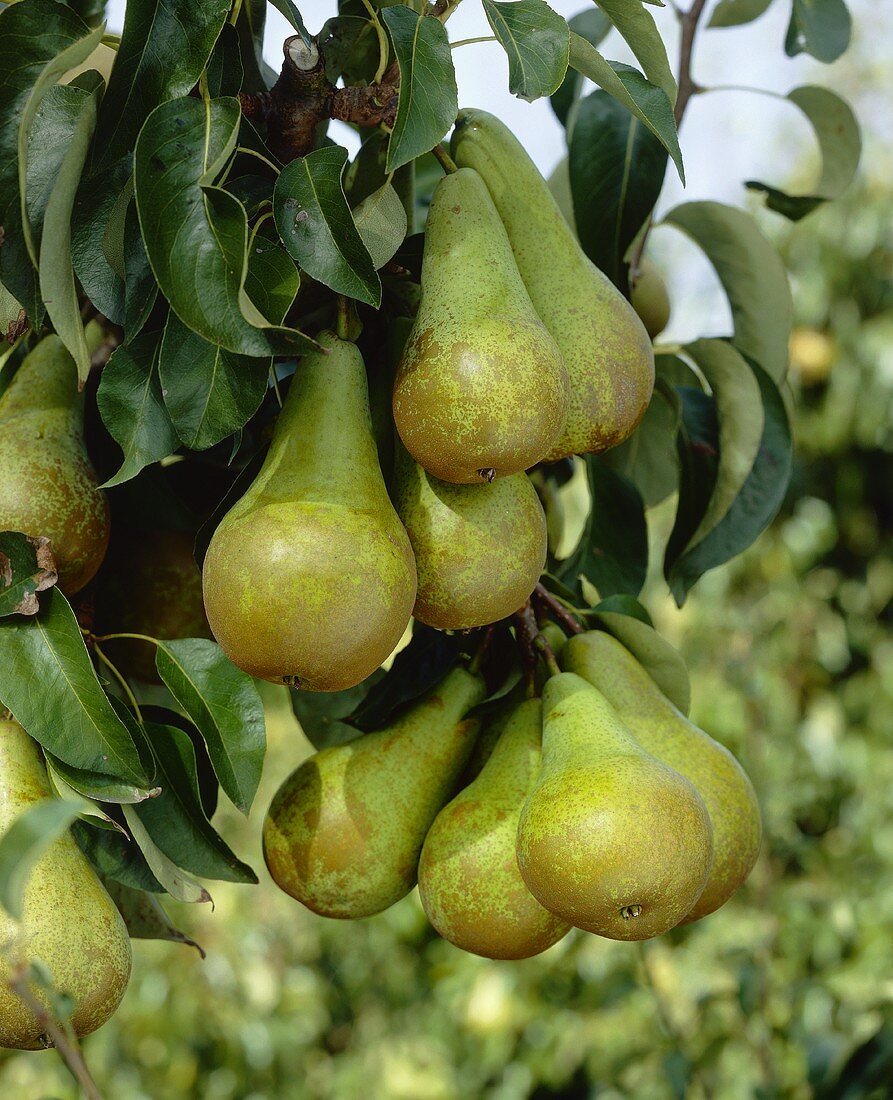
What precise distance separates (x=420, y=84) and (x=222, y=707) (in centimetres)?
32

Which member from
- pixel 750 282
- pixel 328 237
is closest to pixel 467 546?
pixel 328 237

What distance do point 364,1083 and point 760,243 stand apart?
1653 millimetres

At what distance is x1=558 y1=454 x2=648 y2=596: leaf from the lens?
803mm

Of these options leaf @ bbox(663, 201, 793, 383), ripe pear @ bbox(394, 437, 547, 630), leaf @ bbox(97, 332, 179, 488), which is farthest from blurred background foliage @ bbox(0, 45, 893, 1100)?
leaf @ bbox(97, 332, 179, 488)

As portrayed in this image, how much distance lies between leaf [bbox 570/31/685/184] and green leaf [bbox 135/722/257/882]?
391 millimetres

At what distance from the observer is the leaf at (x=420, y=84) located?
0.48 metres

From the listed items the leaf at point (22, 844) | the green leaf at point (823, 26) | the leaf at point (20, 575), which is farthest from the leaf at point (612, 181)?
the leaf at point (22, 844)

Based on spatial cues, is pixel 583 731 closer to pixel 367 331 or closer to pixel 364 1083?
pixel 367 331

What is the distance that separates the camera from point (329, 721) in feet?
2.39

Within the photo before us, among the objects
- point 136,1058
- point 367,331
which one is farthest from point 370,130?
point 136,1058

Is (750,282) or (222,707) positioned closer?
(222,707)

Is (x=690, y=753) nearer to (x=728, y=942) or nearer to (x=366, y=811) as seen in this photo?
(x=366, y=811)

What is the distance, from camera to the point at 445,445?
505mm

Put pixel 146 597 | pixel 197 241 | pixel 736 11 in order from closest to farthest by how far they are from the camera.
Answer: pixel 197 241
pixel 146 597
pixel 736 11
